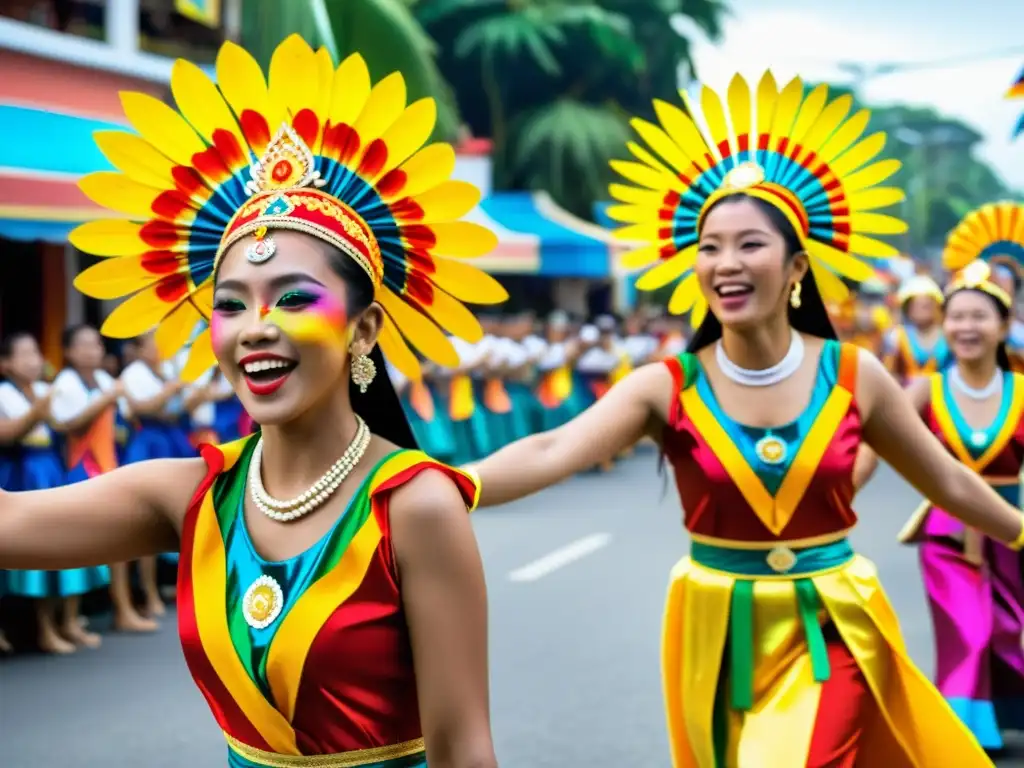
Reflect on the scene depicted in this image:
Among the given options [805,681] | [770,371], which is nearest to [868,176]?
[770,371]

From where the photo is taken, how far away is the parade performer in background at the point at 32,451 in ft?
24.6

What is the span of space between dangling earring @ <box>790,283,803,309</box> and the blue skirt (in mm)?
4246

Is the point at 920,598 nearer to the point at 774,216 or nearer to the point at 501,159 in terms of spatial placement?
the point at 774,216

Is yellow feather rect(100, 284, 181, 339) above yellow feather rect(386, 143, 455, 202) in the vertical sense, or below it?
below

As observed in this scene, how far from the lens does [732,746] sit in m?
4.21

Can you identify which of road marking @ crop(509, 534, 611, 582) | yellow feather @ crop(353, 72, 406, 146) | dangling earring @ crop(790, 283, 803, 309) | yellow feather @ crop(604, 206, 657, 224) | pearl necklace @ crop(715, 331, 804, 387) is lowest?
road marking @ crop(509, 534, 611, 582)

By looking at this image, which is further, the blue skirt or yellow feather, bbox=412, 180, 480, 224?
the blue skirt

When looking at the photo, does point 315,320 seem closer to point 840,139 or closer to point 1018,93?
point 840,139

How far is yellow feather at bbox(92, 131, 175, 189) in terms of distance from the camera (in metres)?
2.89

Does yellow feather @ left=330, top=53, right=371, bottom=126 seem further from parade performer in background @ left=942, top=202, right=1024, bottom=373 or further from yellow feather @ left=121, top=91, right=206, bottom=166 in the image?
parade performer in background @ left=942, top=202, right=1024, bottom=373

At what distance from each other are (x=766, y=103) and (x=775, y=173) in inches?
9.5

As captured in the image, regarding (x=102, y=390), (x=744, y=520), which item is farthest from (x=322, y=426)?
(x=102, y=390)

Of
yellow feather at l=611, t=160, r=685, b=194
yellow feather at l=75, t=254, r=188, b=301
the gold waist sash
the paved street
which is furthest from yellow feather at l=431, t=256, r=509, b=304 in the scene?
the paved street

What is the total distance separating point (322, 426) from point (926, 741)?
2191 millimetres
